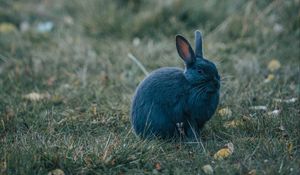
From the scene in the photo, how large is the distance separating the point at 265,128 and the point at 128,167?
3.76 feet

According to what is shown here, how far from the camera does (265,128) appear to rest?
13.6 ft

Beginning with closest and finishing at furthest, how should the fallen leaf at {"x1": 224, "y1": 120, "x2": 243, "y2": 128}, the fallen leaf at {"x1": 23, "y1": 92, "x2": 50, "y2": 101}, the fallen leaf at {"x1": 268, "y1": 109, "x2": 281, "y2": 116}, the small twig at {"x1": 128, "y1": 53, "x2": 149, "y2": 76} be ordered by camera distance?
the fallen leaf at {"x1": 224, "y1": 120, "x2": 243, "y2": 128}, the fallen leaf at {"x1": 268, "y1": 109, "x2": 281, "y2": 116}, the fallen leaf at {"x1": 23, "y1": 92, "x2": 50, "y2": 101}, the small twig at {"x1": 128, "y1": 53, "x2": 149, "y2": 76}

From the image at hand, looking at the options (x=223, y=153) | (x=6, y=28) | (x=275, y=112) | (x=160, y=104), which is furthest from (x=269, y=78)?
(x=6, y=28)

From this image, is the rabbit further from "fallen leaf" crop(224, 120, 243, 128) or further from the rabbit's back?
"fallen leaf" crop(224, 120, 243, 128)

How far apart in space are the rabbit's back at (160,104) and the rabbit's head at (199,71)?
3.2 inches

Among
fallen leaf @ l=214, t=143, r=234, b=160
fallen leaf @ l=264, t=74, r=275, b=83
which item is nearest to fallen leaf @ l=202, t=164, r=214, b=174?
fallen leaf @ l=214, t=143, r=234, b=160

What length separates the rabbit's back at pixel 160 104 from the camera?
159 inches

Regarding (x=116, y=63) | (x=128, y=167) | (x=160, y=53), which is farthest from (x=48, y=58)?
(x=128, y=167)

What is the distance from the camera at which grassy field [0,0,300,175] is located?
11.9 ft

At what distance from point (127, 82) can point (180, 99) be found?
1614 mm

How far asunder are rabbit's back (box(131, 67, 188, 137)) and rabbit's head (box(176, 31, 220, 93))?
0.27 feet

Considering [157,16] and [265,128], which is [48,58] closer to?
[157,16]

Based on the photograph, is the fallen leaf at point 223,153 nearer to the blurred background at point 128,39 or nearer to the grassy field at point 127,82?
the grassy field at point 127,82

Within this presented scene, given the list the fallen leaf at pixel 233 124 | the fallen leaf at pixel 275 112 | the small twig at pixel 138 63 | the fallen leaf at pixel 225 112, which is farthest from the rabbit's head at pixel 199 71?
the small twig at pixel 138 63
